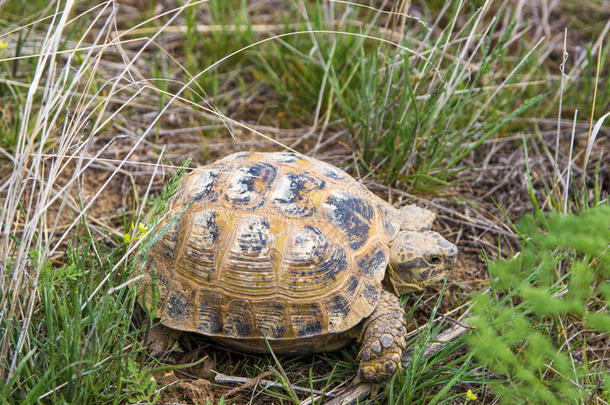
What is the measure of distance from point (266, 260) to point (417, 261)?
0.82 metres

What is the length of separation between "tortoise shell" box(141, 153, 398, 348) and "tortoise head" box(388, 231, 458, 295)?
0.39 ft

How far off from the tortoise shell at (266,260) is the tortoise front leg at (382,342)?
0.08 metres

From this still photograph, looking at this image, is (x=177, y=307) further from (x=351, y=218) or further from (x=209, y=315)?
(x=351, y=218)

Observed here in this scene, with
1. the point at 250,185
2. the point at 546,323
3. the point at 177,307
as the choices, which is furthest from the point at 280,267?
the point at 546,323

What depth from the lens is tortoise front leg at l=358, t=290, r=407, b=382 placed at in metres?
2.55

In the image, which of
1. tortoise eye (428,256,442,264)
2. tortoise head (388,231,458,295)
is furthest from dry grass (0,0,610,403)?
tortoise eye (428,256,442,264)

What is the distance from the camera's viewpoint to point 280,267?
2.62m

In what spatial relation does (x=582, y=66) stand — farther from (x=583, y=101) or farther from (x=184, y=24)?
(x=184, y=24)

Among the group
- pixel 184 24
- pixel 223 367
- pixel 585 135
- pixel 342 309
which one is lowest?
pixel 223 367

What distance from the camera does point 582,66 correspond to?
4.27 metres

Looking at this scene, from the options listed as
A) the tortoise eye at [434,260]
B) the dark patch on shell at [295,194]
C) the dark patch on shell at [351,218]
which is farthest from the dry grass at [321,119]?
the dark patch on shell at [351,218]

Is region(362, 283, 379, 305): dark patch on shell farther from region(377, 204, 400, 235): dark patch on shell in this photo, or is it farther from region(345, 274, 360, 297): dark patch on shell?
region(377, 204, 400, 235): dark patch on shell

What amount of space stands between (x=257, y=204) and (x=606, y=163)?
2.77 metres

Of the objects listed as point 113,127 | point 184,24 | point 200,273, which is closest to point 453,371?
point 200,273
